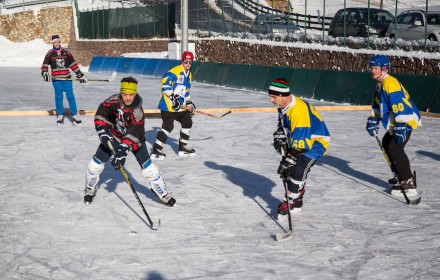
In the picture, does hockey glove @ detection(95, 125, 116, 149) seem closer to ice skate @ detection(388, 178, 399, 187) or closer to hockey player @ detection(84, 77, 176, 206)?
hockey player @ detection(84, 77, 176, 206)

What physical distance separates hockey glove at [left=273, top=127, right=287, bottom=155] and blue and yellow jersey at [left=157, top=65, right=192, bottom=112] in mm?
3765

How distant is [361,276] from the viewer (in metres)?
5.50

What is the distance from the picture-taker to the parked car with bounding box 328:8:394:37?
2252 cm

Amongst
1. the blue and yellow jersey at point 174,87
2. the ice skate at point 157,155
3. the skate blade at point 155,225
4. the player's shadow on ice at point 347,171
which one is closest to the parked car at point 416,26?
the player's shadow on ice at point 347,171

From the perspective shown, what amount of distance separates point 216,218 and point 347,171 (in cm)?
311

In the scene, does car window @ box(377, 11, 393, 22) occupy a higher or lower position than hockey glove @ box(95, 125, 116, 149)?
lower

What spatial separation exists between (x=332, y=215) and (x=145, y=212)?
189cm

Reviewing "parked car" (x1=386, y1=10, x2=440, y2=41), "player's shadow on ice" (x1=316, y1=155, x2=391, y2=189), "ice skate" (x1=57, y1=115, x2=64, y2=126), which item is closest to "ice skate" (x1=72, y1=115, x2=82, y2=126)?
"ice skate" (x1=57, y1=115, x2=64, y2=126)

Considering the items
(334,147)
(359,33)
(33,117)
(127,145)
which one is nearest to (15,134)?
(33,117)

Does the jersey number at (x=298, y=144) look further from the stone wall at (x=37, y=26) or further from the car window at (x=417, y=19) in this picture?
the stone wall at (x=37, y=26)

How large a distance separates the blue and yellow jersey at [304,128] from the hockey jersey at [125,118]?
1.37 meters

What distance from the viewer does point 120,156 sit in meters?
6.86

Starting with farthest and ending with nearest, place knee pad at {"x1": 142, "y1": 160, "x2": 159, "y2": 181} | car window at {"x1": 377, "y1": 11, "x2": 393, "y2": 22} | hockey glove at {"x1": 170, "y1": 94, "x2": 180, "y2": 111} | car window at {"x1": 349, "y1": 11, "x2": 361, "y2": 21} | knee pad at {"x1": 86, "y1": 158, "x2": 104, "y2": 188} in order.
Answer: car window at {"x1": 377, "y1": 11, "x2": 393, "y2": 22} → car window at {"x1": 349, "y1": 11, "x2": 361, "y2": 21} → hockey glove at {"x1": 170, "y1": 94, "x2": 180, "y2": 111} → knee pad at {"x1": 86, "y1": 158, "x2": 104, "y2": 188} → knee pad at {"x1": 142, "y1": 160, "x2": 159, "y2": 181}

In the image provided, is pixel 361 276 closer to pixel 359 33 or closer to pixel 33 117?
pixel 33 117
